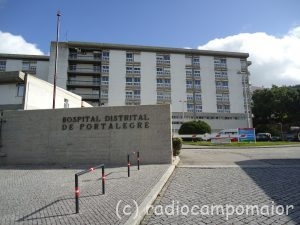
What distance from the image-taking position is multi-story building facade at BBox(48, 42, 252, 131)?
2167 inches

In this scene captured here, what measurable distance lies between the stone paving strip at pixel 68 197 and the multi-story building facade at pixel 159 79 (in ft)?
146

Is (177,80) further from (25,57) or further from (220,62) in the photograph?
(25,57)

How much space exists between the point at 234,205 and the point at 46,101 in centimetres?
2197

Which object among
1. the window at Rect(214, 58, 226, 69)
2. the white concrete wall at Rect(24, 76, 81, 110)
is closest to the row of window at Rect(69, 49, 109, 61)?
the window at Rect(214, 58, 226, 69)

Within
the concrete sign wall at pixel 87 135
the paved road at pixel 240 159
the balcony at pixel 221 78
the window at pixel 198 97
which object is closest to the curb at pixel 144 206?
the concrete sign wall at pixel 87 135

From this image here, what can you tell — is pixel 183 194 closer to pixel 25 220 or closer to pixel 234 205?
pixel 234 205

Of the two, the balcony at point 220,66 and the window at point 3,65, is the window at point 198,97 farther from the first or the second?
the window at point 3,65

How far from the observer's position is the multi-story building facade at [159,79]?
55031 mm

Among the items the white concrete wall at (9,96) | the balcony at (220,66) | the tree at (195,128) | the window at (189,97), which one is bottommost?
the tree at (195,128)

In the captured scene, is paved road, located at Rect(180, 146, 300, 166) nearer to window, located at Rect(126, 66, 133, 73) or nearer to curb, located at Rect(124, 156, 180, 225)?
curb, located at Rect(124, 156, 180, 225)

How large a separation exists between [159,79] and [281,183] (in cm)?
4959

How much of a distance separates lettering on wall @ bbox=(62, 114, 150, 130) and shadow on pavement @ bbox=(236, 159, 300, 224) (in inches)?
237

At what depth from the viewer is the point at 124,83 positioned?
5581cm

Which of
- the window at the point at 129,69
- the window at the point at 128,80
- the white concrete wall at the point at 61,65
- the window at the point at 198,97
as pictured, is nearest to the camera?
the white concrete wall at the point at 61,65
